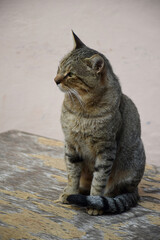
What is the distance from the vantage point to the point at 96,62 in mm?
1645

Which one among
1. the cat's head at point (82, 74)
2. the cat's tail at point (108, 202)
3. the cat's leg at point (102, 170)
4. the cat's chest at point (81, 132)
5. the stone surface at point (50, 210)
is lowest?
the stone surface at point (50, 210)

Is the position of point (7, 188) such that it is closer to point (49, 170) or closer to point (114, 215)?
point (49, 170)

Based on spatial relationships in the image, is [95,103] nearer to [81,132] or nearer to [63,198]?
[81,132]

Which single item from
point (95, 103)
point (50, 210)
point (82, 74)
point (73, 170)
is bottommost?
point (50, 210)

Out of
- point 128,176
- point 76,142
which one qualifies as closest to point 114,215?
point 128,176

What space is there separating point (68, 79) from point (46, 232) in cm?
72

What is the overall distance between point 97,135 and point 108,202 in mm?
342

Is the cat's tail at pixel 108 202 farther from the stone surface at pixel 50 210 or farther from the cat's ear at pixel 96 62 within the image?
the cat's ear at pixel 96 62

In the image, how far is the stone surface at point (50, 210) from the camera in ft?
4.75

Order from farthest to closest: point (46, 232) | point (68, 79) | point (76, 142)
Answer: point (76, 142) → point (68, 79) → point (46, 232)

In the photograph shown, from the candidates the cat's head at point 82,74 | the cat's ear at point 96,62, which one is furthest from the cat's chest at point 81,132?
the cat's ear at point 96,62

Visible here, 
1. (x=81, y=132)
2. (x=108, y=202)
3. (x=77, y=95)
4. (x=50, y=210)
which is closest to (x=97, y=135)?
(x=81, y=132)

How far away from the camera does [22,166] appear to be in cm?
234

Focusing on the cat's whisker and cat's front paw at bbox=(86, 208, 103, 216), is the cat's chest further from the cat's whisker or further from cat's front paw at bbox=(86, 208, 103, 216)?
cat's front paw at bbox=(86, 208, 103, 216)
